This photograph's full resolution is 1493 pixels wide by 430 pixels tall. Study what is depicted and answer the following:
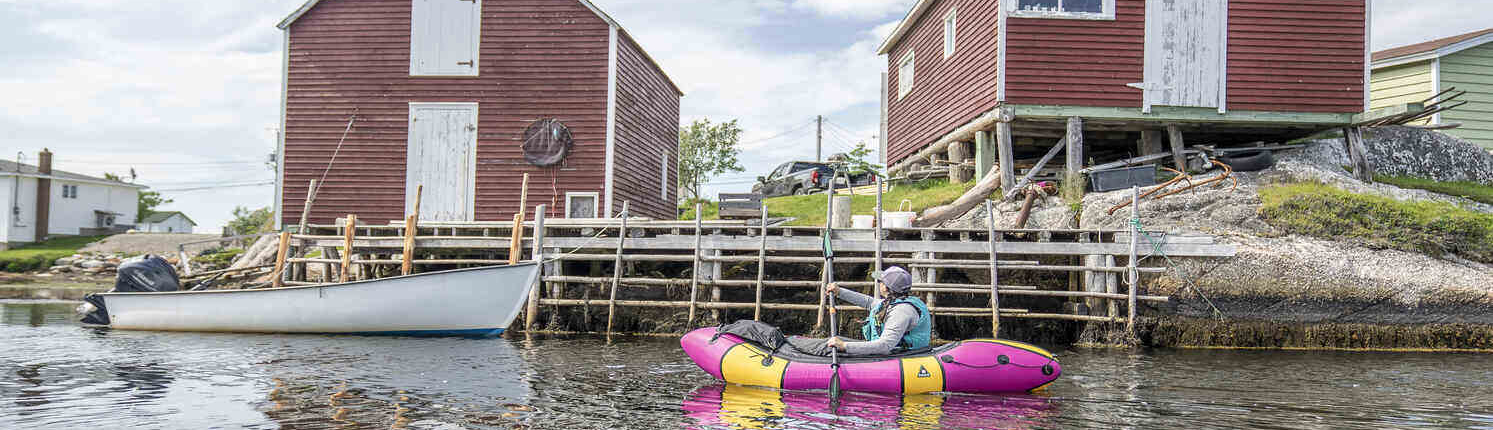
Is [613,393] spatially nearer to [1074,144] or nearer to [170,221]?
[1074,144]

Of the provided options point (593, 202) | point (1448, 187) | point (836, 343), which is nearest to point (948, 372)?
point (836, 343)

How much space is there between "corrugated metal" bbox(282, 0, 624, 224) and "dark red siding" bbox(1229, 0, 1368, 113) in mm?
12201

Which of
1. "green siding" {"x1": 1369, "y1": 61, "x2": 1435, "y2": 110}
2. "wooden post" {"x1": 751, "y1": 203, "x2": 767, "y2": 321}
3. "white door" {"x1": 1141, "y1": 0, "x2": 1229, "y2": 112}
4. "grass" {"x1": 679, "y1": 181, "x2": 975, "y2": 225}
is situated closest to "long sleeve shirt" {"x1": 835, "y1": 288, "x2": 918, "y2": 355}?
"wooden post" {"x1": 751, "y1": 203, "x2": 767, "y2": 321}

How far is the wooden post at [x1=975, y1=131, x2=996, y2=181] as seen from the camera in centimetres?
1839

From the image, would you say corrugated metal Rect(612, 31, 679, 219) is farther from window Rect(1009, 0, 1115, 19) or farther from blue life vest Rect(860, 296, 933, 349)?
blue life vest Rect(860, 296, 933, 349)

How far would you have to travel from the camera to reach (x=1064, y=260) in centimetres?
1470

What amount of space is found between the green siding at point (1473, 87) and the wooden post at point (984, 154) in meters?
12.5

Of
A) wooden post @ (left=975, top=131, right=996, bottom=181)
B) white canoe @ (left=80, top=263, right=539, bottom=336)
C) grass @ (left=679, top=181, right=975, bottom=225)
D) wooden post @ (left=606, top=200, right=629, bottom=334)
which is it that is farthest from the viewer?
grass @ (left=679, top=181, right=975, bottom=225)

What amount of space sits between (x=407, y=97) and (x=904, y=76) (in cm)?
1229

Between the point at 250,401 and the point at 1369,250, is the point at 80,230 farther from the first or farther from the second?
the point at 1369,250

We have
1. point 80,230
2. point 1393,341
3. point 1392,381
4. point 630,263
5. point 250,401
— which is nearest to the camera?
point 250,401

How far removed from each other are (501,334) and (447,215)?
652 centimetres

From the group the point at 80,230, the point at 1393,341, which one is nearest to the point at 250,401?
the point at 1393,341

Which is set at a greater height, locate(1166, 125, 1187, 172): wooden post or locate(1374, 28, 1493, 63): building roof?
locate(1374, 28, 1493, 63): building roof
